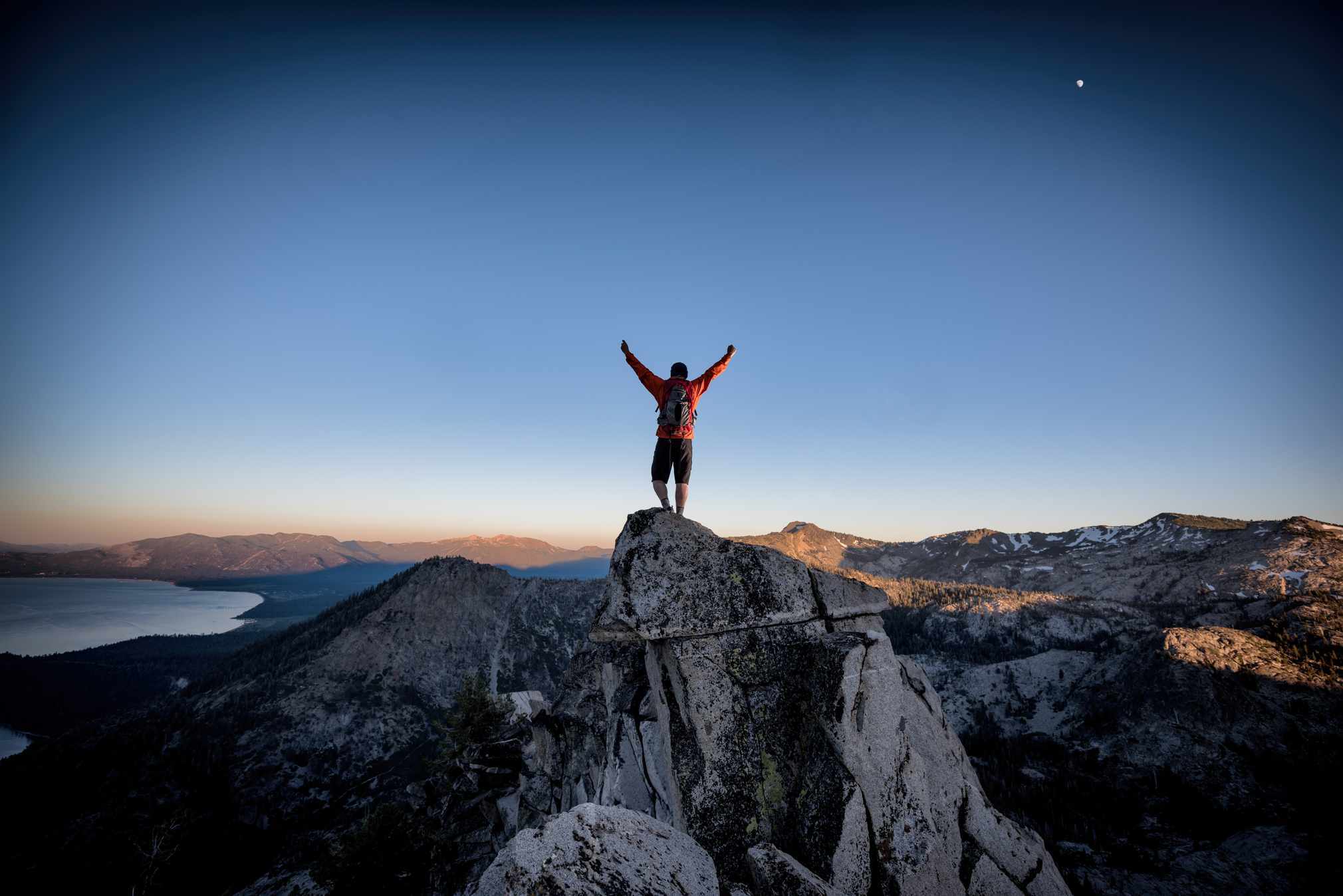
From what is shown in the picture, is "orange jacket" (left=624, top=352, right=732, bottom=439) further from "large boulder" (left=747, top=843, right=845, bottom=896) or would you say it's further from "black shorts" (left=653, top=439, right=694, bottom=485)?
"large boulder" (left=747, top=843, right=845, bottom=896)

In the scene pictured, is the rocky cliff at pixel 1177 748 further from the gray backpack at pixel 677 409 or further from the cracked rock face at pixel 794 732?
the gray backpack at pixel 677 409

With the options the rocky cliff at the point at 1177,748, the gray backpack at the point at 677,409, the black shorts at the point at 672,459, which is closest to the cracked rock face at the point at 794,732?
the black shorts at the point at 672,459

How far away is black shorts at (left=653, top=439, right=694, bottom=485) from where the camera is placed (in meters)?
13.7

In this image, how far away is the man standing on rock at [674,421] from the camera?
13.6 m

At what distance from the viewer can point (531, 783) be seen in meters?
28.8

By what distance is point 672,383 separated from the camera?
1392cm

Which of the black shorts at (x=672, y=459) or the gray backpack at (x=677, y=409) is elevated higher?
the gray backpack at (x=677, y=409)

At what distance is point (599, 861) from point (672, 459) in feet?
30.7

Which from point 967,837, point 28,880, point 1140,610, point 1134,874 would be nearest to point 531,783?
point 967,837

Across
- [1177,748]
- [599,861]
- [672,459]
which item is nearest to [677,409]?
[672,459]

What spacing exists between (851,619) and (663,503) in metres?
6.62

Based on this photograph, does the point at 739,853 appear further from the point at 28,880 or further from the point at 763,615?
the point at 28,880

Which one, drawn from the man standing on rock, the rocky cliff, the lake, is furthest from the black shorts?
the lake

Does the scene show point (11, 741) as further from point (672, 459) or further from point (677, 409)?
point (677, 409)
